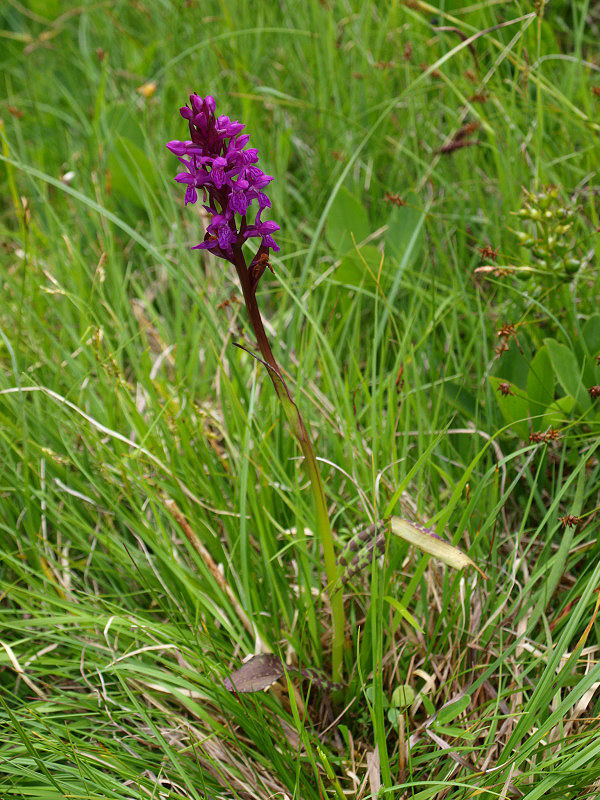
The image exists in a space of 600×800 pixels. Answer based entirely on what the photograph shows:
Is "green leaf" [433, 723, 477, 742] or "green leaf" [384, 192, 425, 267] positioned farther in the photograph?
"green leaf" [384, 192, 425, 267]

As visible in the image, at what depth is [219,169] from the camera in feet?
4.00

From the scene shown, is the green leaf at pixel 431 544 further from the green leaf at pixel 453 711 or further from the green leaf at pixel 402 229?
the green leaf at pixel 402 229

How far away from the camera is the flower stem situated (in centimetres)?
132

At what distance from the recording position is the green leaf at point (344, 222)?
2.48 metres

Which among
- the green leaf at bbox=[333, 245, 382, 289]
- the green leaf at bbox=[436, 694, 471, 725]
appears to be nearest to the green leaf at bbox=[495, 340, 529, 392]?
the green leaf at bbox=[333, 245, 382, 289]

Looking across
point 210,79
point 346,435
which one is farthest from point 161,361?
point 210,79

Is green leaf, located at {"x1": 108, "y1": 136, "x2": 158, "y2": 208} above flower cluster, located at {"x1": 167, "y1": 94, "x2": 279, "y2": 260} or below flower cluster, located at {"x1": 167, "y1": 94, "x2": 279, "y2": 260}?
below

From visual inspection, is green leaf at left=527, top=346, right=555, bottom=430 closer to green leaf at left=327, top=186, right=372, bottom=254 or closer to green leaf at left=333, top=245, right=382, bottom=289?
green leaf at left=333, top=245, right=382, bottom=289

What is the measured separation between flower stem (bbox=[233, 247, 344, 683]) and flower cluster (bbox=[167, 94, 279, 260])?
0.05 meters

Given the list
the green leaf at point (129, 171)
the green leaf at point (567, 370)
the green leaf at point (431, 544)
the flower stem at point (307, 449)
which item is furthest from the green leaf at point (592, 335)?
the green leaf at point (129, 171)

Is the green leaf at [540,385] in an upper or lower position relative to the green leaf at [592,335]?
lower

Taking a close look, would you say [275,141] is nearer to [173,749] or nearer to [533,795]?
[173,749]

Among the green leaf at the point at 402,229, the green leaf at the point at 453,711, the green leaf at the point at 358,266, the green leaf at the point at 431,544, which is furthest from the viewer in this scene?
the green leaf at the point at 402,229

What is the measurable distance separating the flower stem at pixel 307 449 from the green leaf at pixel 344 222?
3.67 feet
